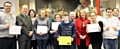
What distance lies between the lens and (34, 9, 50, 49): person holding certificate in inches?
167

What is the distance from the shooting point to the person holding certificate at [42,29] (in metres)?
4.23

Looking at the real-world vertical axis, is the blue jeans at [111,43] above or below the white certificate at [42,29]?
below

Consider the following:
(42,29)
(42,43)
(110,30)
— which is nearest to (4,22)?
(42,29)

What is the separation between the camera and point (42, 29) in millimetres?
4234

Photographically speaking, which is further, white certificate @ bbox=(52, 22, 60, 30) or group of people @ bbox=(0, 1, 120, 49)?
white certificate @ bbox=(52, 22, 60, 30)

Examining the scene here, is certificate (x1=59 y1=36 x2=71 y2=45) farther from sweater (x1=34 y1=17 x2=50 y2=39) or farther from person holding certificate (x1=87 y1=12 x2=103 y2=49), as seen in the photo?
person holding certificate (x1=87 y1=12 x2=103 y2=49)

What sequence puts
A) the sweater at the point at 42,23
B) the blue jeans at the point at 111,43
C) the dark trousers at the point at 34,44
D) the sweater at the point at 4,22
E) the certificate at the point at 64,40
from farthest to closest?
1. the dark trousers at the point at 34,44
2. the sweater at the point at 42,23
3. the blue jeans at the point at 111,43
4. the certificate at the point at 64,40
5. the sweater at the point at 4,22

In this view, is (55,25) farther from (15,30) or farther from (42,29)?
→ (15,30)

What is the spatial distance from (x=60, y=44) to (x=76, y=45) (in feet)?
1.72

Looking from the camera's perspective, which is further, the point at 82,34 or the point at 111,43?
the point at 82,34

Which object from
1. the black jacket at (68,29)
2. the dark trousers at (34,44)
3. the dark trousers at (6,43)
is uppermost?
the black jacket at (68,29)

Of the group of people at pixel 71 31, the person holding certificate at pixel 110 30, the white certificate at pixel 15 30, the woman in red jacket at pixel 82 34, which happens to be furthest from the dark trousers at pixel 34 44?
the person holding certificate at pixel 110 30

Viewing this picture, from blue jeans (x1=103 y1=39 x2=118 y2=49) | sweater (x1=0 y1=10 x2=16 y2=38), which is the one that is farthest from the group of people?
sweater (x1=0 y1=10 x2=16 y2=38)

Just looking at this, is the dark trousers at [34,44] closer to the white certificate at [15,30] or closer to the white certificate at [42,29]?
the white certificate at [42,29]
